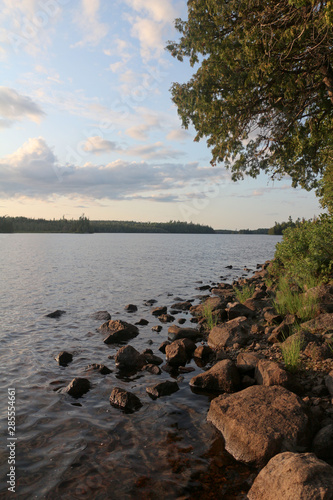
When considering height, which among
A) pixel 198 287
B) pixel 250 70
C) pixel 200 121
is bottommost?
pixel 198 287

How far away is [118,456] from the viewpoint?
19.9 feet

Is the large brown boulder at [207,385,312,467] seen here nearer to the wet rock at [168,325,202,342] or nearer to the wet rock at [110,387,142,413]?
the wet rock at [110,387,142,413]

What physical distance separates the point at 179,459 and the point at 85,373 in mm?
4680

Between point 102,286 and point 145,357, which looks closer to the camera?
point 145,357

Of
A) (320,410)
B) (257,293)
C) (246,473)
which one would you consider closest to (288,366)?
(320,410)

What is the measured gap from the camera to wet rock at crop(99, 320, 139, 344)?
41.9 feet

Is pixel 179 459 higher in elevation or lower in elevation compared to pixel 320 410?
lower

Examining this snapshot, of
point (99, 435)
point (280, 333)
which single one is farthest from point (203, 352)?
point (99, 435)

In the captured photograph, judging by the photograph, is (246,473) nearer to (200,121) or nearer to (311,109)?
Answer: (200,121)

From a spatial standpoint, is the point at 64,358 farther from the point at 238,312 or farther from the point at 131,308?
the point at 131,308

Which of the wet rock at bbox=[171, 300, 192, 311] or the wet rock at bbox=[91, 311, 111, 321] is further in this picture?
the wet rock at bbox=[171, 300, 192, 311]

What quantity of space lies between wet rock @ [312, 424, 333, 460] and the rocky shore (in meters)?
0.02

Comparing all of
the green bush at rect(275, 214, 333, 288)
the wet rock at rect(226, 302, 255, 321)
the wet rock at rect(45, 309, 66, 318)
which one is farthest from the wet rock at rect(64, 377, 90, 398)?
the green bush at rect(275, 214, 333, 288)

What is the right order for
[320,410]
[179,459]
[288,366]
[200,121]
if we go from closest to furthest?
A: [179,459] < [320,410] < [288,366] < [200,121]
